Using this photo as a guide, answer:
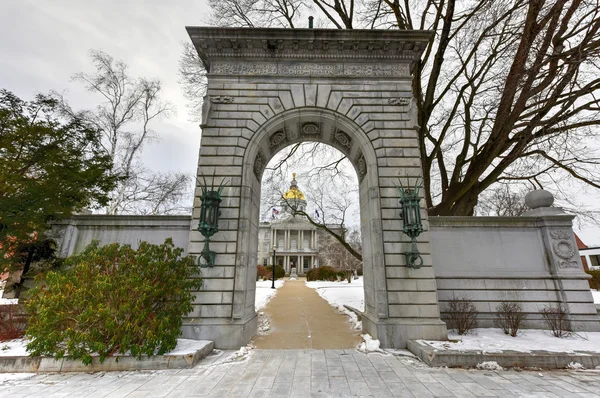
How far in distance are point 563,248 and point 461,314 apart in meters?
4.22

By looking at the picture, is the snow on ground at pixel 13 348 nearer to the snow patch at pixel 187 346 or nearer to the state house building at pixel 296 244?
the snow patch at pixel 187 346

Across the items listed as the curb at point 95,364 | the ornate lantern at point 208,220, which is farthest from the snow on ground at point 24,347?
the ornate lantern at point 208,220

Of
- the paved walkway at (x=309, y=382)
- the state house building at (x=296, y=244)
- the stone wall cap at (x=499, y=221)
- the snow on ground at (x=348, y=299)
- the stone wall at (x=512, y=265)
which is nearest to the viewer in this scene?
the paved walkway at (x=309, y=382)

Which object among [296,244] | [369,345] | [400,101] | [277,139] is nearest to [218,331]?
[369,345]

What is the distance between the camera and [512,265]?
27.2ft

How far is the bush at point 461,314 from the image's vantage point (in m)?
7.40

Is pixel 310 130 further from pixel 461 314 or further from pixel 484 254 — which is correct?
pixel 461 314

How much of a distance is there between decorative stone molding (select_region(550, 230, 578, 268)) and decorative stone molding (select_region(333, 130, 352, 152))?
7.26 m

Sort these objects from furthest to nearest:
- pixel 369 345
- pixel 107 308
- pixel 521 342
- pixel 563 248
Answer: pixel 563 248 → pixel 369 345 → pixel 521 342 → pixel 107 308

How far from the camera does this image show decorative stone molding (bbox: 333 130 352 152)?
9258mm

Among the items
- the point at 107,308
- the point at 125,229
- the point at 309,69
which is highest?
the point at 309,69

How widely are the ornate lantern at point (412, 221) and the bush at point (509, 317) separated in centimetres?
307

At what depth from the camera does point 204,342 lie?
6.54m

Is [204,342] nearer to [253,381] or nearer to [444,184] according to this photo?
[253,381]
